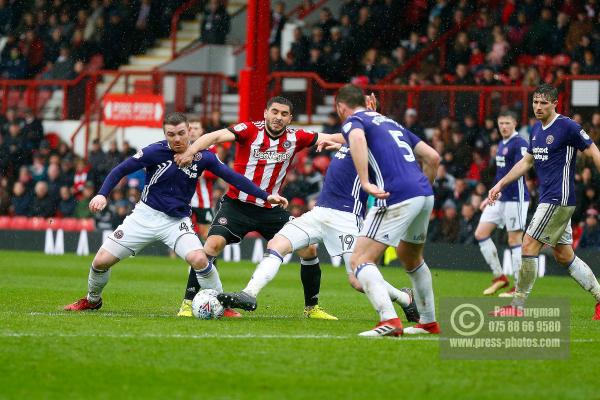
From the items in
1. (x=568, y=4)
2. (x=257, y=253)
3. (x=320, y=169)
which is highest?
(x=568, y=4)

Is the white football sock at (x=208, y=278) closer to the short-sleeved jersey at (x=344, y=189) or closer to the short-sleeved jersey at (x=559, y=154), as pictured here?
the short-sleeved jersey at (x=344, y=189)

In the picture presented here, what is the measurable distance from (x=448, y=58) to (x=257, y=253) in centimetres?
621

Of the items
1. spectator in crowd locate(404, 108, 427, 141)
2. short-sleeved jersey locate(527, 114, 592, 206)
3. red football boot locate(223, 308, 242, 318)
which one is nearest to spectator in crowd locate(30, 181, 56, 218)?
spectator in crowd locate(404, 108, 427, 141)

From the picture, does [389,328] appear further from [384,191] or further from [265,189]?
[265,189]

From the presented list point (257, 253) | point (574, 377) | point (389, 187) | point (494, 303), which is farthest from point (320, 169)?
point (574, 377)


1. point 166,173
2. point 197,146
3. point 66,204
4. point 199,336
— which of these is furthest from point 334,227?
point 66,204

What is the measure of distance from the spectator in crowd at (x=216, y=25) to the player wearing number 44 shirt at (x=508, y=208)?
15.5m

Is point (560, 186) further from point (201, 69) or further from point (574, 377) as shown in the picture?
point (201, 69)

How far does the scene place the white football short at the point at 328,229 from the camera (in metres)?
10.8

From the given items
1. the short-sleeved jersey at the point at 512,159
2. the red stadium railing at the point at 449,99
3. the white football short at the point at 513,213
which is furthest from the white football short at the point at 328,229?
the red stadium railing at the point at 449,99

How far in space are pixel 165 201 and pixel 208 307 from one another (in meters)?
1.14

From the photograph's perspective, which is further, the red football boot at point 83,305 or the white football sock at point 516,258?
the white football sock at point 516,258

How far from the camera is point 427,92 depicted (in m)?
23.6

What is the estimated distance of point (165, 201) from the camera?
11195mm
